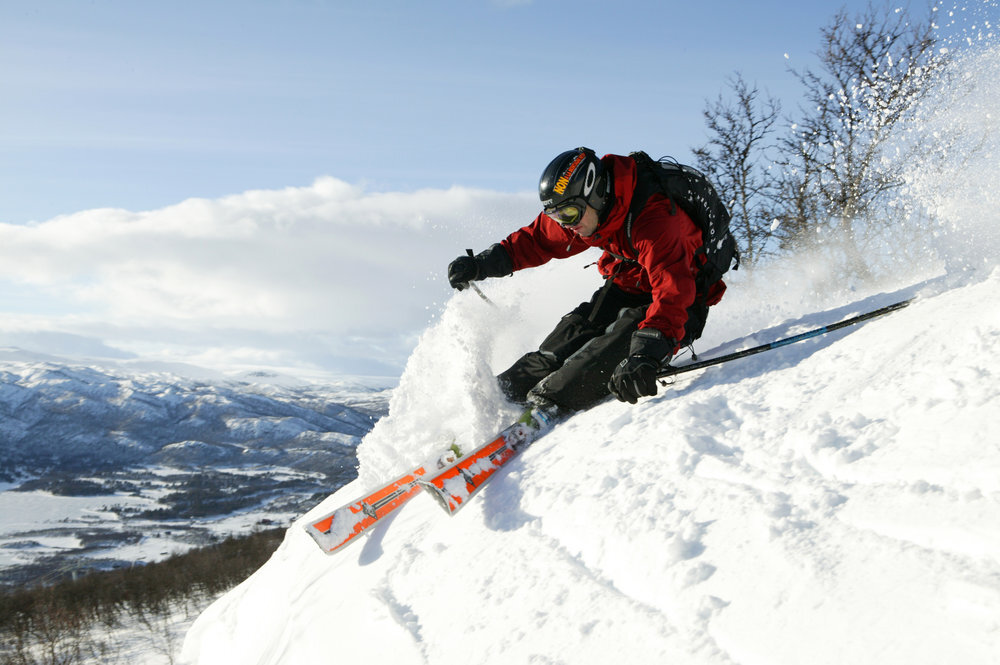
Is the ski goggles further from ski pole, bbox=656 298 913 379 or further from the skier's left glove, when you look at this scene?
ski pole, bbox=656 298 913 379

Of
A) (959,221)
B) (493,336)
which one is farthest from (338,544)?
(959,221)

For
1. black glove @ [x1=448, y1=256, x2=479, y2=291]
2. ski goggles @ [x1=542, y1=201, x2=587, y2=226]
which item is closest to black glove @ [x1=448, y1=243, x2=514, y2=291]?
black glove @ [x1=448, y1=256, x2=479, y2=291]

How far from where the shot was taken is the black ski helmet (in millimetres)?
4480

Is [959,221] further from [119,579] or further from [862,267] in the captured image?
[119,579]

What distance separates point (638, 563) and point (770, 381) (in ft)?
5.74

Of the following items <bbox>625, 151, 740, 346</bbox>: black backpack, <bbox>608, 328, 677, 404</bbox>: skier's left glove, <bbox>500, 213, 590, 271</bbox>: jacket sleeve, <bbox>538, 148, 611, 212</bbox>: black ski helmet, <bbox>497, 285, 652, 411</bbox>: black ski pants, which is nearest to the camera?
<bbox>608, 328, 677, 404</bbox>: skier's left glove

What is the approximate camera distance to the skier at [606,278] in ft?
14.0

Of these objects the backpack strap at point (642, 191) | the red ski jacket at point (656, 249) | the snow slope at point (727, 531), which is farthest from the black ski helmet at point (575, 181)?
the snow slope at point (727, 531)

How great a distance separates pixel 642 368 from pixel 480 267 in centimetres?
208

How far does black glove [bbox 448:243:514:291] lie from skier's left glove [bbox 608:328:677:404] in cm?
181

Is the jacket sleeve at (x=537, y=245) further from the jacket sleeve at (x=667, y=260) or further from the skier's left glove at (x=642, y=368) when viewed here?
the skier's left glove at (x=642, y=368)

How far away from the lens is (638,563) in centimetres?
263

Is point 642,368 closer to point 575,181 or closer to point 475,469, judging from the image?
point 475,469

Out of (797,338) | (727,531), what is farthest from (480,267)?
(727,531)
